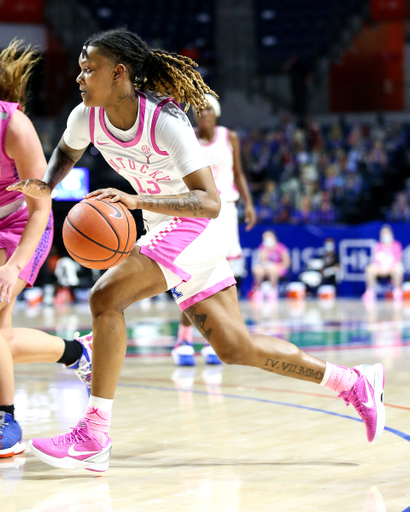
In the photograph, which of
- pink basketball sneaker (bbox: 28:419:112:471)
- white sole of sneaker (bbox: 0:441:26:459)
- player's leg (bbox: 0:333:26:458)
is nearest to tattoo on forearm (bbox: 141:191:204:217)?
pink basketball sneaker (bbox: 28:419:112:471)

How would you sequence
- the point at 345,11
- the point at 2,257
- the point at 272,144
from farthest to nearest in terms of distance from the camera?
the point at 345,11 → the point at 272,144 → the point at 2,257

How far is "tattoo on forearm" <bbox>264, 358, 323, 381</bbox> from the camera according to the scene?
11.0ft

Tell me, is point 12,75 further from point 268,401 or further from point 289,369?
point 268,401

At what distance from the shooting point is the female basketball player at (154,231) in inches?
121

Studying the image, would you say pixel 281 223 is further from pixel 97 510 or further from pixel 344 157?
pixel 97 510

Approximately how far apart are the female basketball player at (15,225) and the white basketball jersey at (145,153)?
34 cm

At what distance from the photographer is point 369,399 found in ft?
11.2

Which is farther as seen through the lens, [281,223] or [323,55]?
[323,55]

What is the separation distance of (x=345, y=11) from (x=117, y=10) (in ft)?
21.9

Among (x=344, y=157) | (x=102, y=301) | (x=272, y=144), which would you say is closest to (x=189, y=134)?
(x=102, y=301)

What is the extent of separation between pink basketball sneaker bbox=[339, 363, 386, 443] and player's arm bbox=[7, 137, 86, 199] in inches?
62.2

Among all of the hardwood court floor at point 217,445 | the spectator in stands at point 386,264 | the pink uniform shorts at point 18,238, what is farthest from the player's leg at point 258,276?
the pink uniform shorts at point 18,238

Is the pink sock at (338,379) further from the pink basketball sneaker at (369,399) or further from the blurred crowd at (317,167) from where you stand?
the blurred crowd at (317,167)

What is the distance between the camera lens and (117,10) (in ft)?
74.8
